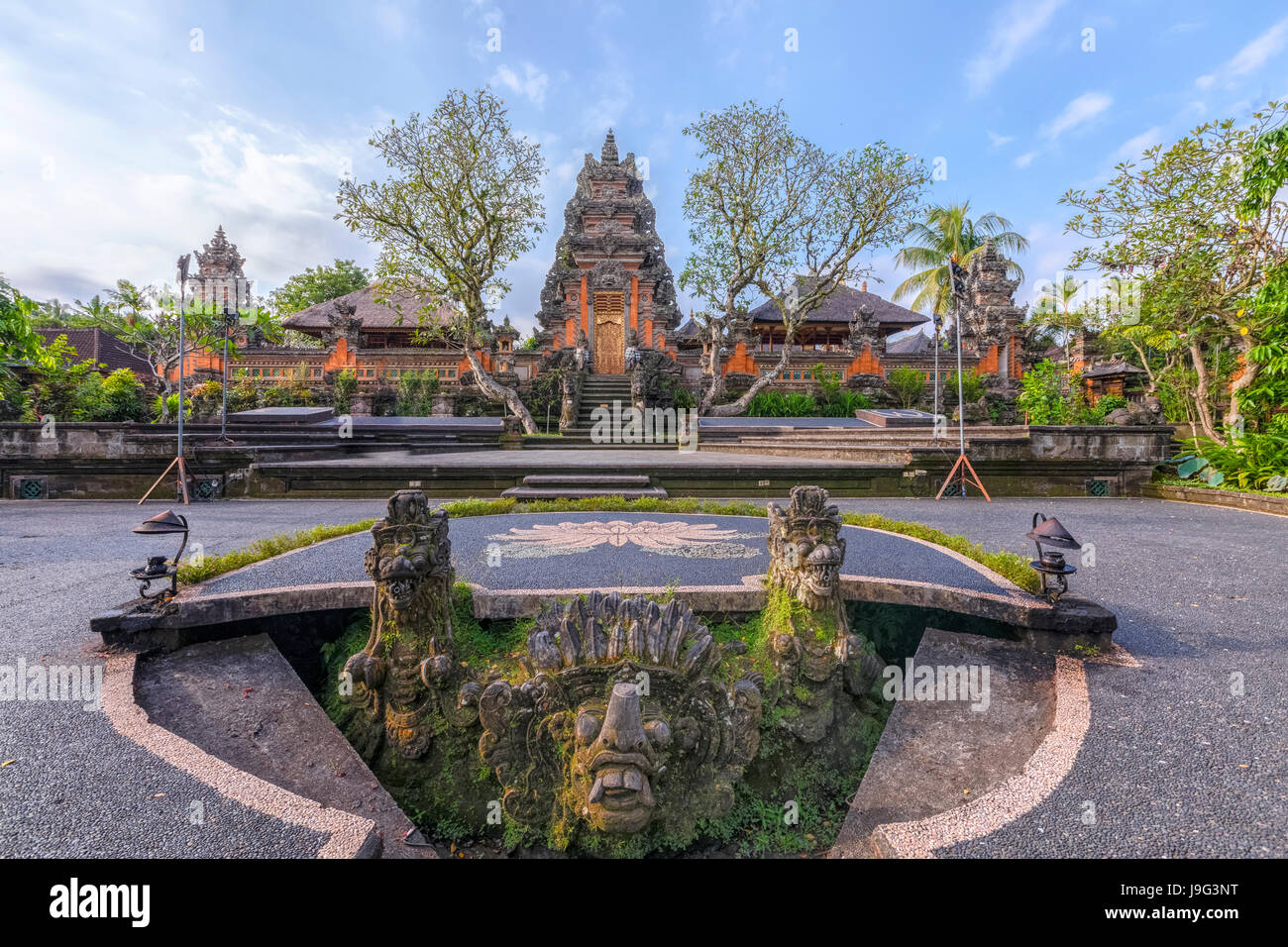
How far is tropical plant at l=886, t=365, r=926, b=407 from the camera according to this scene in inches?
716

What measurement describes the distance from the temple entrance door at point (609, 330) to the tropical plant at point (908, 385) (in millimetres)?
9687

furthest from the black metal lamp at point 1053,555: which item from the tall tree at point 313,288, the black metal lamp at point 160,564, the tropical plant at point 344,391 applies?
the tall tree at point 313,288

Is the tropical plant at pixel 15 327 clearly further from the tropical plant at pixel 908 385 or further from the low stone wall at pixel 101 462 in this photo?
the tropical plant at pixel 908 385

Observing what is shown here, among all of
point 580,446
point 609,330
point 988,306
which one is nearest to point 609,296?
point 609,330

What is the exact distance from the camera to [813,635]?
8.66 feet

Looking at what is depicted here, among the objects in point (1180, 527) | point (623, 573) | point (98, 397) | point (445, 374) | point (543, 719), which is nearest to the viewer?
point (543, 719)

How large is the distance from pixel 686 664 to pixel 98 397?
15867 millimetres

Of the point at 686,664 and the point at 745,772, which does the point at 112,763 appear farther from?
the point at 745,772

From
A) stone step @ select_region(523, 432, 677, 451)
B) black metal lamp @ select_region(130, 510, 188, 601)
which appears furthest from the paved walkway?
stone step @ select_region(523, 432, 677, 451)

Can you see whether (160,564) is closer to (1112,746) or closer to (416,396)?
(1112,746)

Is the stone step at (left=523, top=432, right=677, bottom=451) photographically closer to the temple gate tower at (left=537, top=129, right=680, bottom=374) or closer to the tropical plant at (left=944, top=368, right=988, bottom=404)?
the temple gate tower at (left=537, top=129, right=680, bottom=374)

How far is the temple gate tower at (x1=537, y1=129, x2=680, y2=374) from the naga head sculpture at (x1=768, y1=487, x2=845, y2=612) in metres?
16.7
